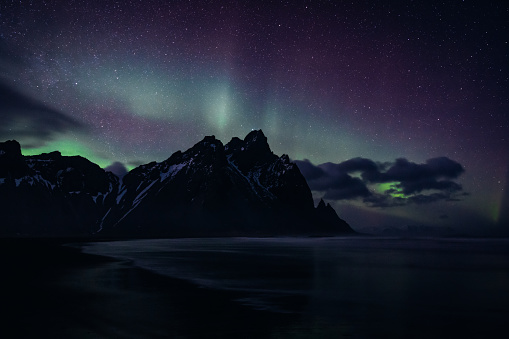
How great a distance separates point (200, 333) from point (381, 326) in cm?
813

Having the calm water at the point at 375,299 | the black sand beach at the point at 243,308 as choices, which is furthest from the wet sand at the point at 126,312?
the calm water at the point at 375,299

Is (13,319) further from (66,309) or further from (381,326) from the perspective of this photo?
(381,326)

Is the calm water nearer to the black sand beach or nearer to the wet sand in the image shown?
the black sand beach

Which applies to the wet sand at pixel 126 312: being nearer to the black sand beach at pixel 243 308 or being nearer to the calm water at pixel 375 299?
the black sand beach at pixel 243 308

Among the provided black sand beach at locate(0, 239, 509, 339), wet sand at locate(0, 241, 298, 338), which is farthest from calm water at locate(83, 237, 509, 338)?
wet sand at locate(0, 241, 298, 338)

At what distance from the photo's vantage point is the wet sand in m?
17.5

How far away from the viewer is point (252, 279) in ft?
124

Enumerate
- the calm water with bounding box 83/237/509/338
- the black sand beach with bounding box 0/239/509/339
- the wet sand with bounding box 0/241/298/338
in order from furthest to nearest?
the calm water with bounding box 83/237/509/338 < the black sand beach with bounding box 0/239/509/339 < the wet sand with bounding box 0/241/298/338

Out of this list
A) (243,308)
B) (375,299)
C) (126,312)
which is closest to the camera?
(126,312)

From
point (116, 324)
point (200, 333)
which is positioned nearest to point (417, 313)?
point (200, 333)

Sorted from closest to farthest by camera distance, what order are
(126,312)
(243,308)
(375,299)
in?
(126,312), (243,308), (375,299)

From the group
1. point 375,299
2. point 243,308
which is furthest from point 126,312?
point 375,299

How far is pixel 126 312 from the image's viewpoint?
22078mm

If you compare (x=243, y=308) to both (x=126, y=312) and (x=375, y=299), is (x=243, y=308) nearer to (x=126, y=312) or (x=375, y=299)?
(x=126, y=312)
